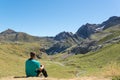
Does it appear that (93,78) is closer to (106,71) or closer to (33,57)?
(106,71)

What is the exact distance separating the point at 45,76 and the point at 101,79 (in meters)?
3.93

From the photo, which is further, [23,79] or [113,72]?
[113,72]

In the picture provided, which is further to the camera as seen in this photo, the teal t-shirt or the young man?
the teal t-shirt

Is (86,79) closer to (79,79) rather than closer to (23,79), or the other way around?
(79,79)

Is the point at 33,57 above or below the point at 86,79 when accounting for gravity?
above

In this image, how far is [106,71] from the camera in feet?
75.8

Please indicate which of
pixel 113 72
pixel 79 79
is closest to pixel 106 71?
pixel 113 72

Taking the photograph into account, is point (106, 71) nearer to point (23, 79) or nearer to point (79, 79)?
point (79, 79)

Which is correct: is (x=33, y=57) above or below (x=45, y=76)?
above

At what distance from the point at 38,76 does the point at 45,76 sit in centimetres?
53

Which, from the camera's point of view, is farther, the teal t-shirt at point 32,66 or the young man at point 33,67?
the teal t-shirt at point 32,66

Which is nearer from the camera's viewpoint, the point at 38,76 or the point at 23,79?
the point at 23,79

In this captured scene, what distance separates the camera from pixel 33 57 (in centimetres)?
2255

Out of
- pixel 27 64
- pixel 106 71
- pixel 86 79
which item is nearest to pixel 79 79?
pixel 86 79
